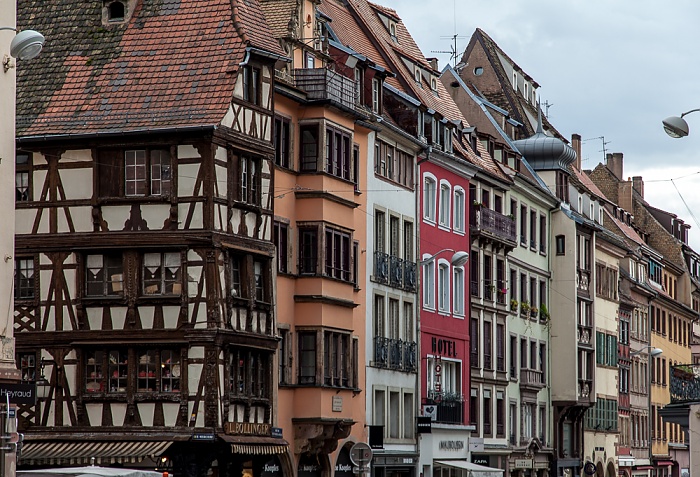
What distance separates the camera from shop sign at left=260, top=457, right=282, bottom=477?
4809cm

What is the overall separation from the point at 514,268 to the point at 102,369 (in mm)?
31920

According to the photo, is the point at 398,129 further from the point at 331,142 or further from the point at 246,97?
the point at 246,97

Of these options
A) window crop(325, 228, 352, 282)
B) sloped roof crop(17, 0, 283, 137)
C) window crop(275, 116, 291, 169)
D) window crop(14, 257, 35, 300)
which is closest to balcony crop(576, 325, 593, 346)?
window crop(325, 228, 352, 282)

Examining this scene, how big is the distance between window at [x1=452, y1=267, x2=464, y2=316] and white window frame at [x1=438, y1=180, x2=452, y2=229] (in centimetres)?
213

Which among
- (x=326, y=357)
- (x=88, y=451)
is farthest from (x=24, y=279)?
(x=326, y=357)

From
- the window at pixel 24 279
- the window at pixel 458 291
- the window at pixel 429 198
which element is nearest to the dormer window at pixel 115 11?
the window at pixel 24 279

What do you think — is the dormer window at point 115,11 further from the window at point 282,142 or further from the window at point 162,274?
the window at point 162,274

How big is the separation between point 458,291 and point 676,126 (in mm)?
34673

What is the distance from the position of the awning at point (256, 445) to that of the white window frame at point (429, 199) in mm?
16357

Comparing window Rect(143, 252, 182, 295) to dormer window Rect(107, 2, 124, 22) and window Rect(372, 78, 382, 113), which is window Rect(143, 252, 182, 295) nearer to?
dormer window Rect(107, 2, 124, 22)

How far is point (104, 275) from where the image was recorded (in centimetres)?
4478

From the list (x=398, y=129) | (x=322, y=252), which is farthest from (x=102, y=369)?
(x=398, y=129)

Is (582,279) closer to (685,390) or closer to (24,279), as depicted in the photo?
(685,390)

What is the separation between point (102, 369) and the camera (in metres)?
44.3
